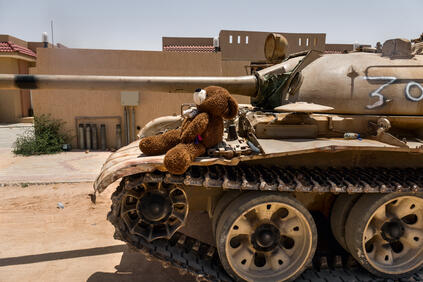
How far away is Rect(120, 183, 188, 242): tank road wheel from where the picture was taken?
10.6 ft

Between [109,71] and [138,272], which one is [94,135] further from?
[138,272]

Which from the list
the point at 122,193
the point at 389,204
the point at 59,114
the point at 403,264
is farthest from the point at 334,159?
the point at 59,114

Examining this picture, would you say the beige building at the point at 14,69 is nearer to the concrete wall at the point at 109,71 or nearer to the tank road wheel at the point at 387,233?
the concrete wall at the point at 109,71

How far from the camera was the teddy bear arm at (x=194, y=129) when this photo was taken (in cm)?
308

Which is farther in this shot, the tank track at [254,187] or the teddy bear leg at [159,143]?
the teddy bear leg at [159,143]

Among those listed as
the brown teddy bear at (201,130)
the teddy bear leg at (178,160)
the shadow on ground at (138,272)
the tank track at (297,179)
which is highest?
the brown teddy bear at (201,130)

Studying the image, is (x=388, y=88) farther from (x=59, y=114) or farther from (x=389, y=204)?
(x=59, y=114)

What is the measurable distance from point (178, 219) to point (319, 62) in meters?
2.96

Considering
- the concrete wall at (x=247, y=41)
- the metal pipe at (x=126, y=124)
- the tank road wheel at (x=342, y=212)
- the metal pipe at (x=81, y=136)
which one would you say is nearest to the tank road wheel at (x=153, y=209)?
the tank road wheel at (x=342, y=212)

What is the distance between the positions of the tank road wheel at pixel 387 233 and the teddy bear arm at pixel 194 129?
199 cm

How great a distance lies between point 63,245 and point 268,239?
10.0ft

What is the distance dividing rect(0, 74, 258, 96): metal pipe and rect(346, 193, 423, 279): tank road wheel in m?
2.21

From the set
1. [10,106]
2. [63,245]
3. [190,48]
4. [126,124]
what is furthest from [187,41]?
[63,245]

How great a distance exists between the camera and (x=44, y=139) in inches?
428
